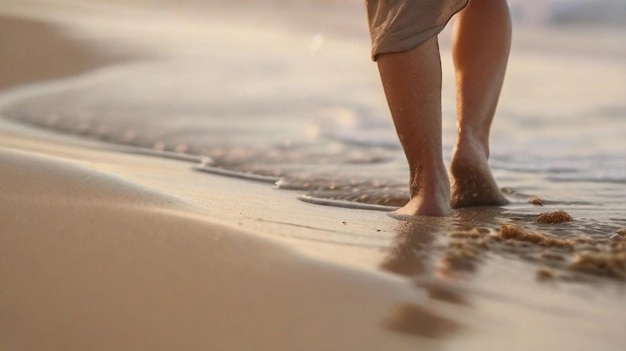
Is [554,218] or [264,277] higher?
[554,218]

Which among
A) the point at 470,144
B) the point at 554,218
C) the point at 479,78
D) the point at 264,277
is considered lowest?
the point at 264,277

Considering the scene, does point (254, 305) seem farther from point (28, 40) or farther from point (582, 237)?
point (28, 40)

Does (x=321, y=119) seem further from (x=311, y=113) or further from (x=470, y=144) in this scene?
(x=470, y=144)

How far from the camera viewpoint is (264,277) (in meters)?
1.54

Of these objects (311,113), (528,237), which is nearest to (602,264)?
(528,237)

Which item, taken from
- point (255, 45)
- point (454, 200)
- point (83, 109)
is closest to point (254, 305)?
point (454, 200)

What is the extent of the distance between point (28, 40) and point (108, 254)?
3783mm

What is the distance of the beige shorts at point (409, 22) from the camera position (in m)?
2.15

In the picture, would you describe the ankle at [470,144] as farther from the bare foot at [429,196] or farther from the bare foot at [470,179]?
the bare foot at [429,196]

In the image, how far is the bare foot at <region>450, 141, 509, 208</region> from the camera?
2.44 metres

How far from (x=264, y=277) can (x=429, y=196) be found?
78 centimetres

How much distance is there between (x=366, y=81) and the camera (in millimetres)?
5277

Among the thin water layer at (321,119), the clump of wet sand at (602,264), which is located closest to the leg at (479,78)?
the thin water layer at (321,119)

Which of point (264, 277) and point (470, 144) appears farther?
point (470, 144)
